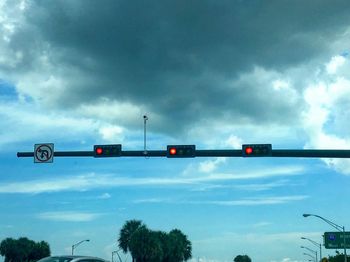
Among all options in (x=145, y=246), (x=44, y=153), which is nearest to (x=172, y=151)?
(x=44, y=153)

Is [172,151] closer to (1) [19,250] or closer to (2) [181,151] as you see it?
(2) [181,151]

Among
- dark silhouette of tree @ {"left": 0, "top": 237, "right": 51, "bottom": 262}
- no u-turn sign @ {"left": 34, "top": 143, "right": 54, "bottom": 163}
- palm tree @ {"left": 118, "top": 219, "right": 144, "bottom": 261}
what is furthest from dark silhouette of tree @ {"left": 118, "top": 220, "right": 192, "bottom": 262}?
no u-turn sign @ {"left": 34, "top": 143, "right": 54, "bottom": 163}

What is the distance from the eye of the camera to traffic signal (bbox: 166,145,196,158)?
2480 cm

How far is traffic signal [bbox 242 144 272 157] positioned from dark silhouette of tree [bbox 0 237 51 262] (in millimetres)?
93879

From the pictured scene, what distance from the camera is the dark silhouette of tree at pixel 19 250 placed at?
111 meters

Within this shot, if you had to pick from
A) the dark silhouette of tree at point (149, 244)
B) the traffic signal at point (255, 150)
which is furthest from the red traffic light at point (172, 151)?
the dark silhouette of tree at point (149, 244)

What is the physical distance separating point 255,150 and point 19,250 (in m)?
96.2

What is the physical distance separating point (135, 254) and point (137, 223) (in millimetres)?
8003

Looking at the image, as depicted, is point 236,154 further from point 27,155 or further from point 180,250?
point 180,250

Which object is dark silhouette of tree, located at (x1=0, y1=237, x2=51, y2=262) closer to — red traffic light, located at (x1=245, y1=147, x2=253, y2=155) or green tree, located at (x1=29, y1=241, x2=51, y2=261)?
green tree, located at (x1=29, y1=241, x2=51, y2=261)

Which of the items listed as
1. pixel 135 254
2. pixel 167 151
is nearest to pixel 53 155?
pixel 167 151

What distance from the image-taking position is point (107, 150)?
83.6 ft

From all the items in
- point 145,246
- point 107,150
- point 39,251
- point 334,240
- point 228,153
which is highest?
point 107,150

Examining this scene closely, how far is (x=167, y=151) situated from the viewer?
2500 cm
